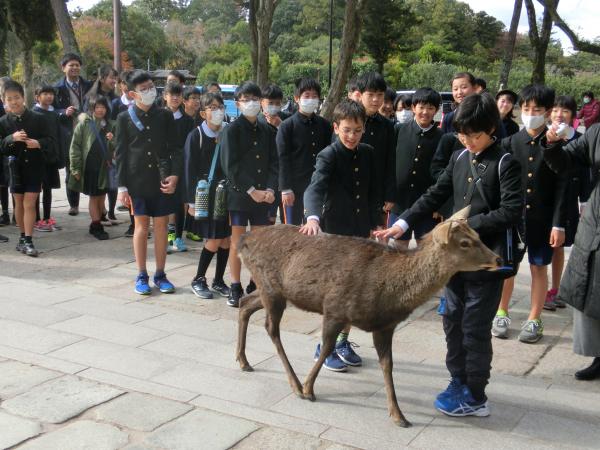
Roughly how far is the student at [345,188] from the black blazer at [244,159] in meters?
1.43

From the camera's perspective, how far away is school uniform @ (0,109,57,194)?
7816mm

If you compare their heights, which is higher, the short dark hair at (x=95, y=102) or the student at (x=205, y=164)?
the short dark hair at (x=95, y=102)

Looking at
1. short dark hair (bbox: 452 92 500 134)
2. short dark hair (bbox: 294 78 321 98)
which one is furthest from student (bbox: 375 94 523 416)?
short dark hair (bbox: 294 78 321 98)

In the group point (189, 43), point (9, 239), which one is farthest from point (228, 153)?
point (189, 43)

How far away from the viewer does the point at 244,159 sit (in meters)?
6.07

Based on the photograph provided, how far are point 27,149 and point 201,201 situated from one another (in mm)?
3026

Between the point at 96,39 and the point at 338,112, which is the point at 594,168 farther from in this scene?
the point at 96,39

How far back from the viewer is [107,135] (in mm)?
→ 8992

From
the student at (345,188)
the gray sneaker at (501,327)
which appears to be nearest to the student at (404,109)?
the student at (345,188)

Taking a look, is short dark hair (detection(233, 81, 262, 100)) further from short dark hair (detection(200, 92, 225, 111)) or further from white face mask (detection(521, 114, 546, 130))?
white face mask (detection(521, 114, 546, 130))

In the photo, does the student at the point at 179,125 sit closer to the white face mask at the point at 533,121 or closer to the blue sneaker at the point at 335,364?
the blue sneaker at the point at 335,364

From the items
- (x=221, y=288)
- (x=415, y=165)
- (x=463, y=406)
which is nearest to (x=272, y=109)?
(x=415, y=165)

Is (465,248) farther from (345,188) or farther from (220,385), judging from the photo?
(220,385)

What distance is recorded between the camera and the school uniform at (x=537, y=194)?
17.6 ft
